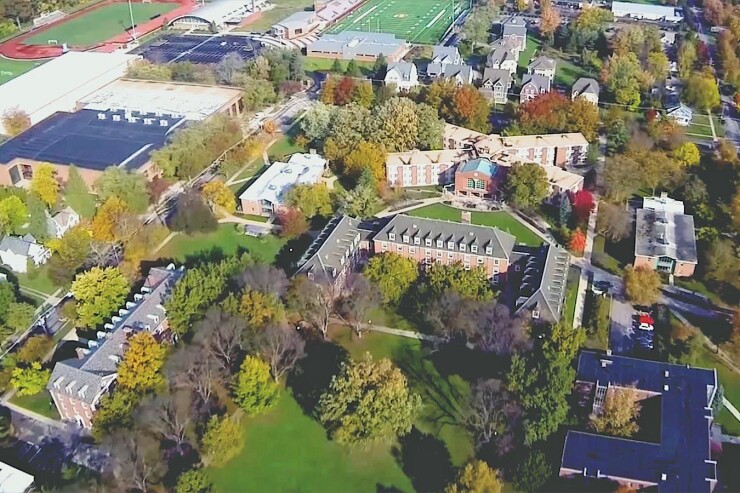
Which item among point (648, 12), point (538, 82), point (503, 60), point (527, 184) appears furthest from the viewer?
point (648, 12)

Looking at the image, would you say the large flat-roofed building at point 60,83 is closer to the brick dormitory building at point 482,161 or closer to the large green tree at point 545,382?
the brick dormitory building at point 482,161

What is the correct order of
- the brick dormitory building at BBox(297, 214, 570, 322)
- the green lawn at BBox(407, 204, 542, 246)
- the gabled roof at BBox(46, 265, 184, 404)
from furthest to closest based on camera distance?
1. the green lawn at BBox(407, 204, 542, 246)
2. the brick dormitory building at BBox(297, 214, 570, 322)
3. the gabled roof at BBox(46, 265, 184, 404)

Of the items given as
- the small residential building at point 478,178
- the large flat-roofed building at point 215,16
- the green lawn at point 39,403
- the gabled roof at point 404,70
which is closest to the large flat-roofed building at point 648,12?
the gabled roof at point 404,70

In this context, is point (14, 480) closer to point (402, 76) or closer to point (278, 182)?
point (278, 182)

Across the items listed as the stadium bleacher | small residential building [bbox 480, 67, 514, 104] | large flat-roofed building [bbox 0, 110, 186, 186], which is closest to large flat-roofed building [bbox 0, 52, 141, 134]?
large flat-roofed building [bbox 0, 110, 186, 186]

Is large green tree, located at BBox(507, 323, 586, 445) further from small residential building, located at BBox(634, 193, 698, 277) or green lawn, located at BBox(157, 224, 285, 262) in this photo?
green lawn, located at BBox(157, 224, 285, 262)

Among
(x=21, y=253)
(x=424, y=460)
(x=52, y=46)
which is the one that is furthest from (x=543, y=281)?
(x=52, y=46)
